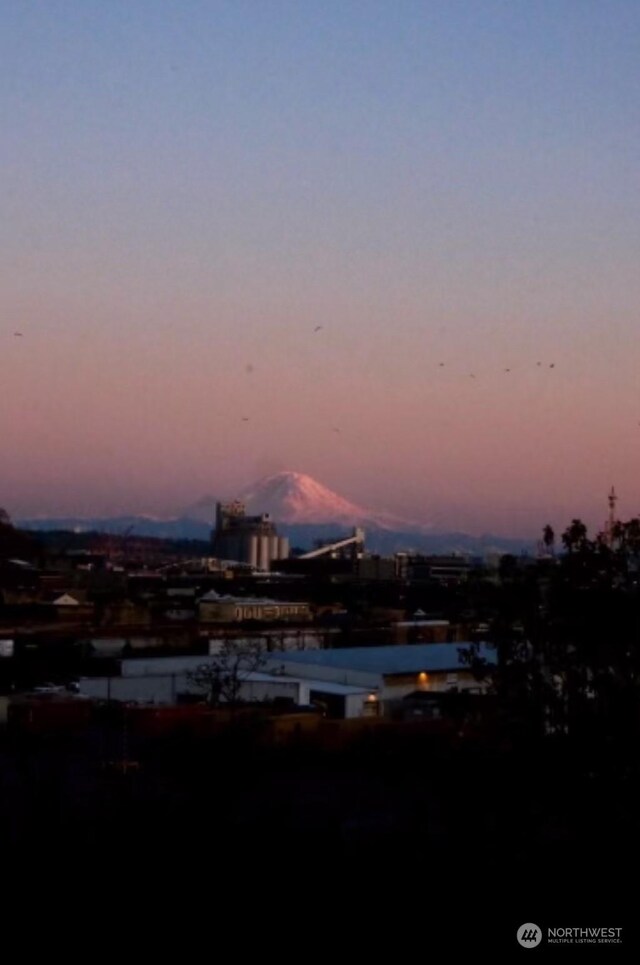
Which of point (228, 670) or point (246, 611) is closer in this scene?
point (228, 670)

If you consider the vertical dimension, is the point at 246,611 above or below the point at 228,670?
above

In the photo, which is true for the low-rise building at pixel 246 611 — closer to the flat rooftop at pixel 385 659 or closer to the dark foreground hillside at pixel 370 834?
the flat rooftop at pixel 385 659

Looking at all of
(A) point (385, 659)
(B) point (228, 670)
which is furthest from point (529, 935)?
(A) point (385, 659)

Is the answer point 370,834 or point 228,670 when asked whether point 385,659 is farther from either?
point 370,834

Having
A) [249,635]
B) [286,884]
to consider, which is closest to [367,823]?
[286,884]

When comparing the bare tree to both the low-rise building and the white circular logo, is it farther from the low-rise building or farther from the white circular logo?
the white circular logo

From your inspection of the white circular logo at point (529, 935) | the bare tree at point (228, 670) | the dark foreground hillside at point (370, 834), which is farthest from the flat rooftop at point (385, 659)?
the white circular logo at point (529, 935)

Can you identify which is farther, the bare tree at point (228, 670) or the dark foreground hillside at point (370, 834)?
the bare tree at point (228, 670)
